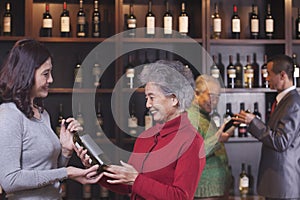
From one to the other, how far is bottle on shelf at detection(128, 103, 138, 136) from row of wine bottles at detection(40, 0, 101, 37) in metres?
0.63

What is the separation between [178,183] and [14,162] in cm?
61

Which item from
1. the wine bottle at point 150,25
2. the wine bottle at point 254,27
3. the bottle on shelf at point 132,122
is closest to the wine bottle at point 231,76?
the wine bottle at point 254,27

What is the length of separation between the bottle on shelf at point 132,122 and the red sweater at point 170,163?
2001mm

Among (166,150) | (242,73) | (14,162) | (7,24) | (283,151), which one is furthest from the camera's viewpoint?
(242,73)

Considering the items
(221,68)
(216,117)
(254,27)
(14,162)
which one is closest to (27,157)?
(14,162)

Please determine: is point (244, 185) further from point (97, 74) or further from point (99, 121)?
point (97, 74)

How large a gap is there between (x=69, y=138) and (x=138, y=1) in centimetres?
233

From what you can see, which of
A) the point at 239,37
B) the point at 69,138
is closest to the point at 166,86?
the point at 69,138

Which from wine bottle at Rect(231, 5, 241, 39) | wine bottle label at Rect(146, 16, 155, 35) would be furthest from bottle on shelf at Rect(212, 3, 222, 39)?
wine bottle label at Rect(146, 16, 155, 35)

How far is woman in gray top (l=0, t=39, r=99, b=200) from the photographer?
2105 millimetres

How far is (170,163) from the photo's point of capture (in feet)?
7.13

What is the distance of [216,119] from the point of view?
4.35 meters

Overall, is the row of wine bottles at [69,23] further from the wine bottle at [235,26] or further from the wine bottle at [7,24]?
the wine bottle at [235,26]

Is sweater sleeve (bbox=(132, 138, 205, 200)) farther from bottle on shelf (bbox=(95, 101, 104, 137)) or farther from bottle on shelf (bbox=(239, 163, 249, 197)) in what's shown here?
bottle on shelf (bbox=(239, 163, 249, 197))
